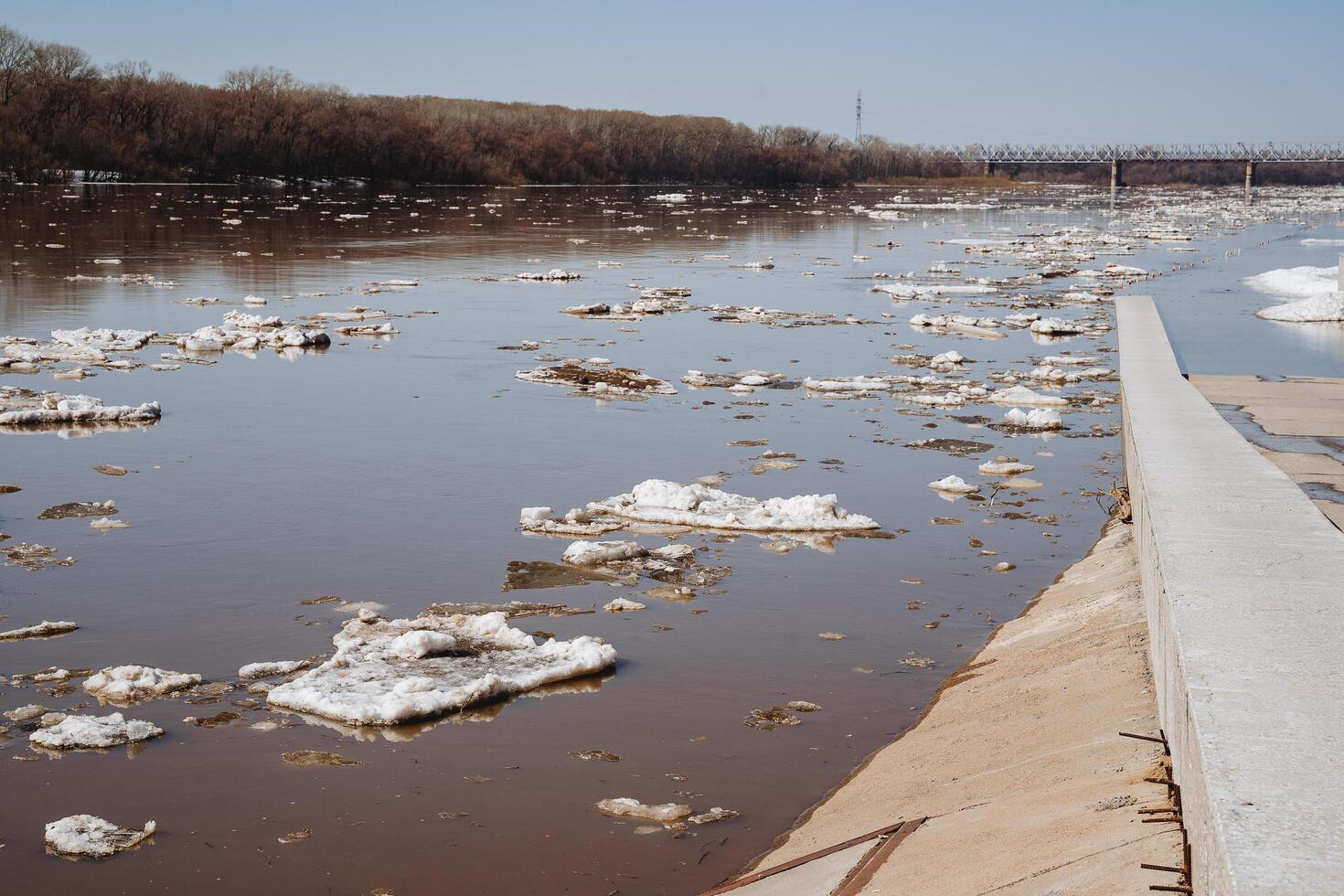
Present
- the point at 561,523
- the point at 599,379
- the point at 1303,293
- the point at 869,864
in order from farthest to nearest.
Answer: the point at 1303,293
the point at 599,379
the point at 561,523
the point at 869,864

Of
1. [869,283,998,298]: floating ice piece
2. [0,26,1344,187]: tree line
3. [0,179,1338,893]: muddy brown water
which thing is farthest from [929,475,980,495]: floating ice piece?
[0,26,1344,187]: tree line

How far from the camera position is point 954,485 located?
10477mm

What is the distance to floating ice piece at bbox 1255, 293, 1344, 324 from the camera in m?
19.6

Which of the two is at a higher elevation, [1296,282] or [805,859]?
[1296,282]

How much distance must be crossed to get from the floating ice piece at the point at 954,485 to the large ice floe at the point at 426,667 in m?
4.35

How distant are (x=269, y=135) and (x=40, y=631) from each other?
94.6m

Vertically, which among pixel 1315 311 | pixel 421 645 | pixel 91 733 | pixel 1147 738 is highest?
pixel 1315 311

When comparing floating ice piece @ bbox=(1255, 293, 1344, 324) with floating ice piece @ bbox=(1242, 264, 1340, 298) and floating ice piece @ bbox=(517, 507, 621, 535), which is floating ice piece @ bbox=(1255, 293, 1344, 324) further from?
floating ice piece @ bbox=(517, 507, 621, 535)

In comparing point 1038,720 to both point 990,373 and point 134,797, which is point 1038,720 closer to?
point 134,797

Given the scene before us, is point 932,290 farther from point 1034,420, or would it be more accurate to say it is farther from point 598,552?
point 598,552

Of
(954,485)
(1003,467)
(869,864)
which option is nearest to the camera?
(869,864)

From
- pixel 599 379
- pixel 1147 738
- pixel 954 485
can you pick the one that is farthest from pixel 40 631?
pixel 599 379

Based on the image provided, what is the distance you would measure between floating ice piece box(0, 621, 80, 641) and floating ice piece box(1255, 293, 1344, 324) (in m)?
17.7

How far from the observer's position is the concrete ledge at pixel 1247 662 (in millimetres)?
3027
